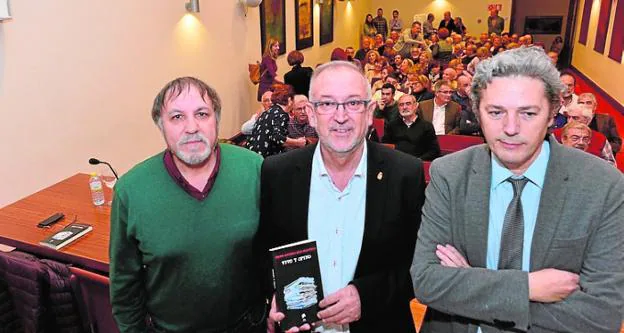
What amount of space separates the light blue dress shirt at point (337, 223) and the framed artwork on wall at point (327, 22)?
33.5 feet

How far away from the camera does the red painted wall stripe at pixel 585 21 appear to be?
43.9 ft

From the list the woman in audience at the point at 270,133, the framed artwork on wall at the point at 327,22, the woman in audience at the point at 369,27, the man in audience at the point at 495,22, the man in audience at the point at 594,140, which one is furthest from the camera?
the woman in audience at the point at 369,27

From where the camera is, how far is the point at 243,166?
1903mm

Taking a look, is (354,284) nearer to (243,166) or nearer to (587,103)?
(243,166)

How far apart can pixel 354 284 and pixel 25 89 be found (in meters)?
3.64

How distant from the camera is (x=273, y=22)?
862 centimetres

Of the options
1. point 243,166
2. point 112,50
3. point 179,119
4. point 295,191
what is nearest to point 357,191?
point 295,191

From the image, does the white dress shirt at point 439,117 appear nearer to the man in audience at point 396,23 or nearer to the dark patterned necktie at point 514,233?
the dark patterned necktie at point 514,233

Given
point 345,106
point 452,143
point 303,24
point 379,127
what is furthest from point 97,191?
point 303,24

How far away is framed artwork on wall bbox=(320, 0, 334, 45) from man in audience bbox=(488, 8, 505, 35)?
5309mm

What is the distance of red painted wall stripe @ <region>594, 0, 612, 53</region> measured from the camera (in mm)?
11195

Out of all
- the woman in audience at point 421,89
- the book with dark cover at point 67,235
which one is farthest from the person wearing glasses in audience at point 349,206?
the woman in audience at point 421,89

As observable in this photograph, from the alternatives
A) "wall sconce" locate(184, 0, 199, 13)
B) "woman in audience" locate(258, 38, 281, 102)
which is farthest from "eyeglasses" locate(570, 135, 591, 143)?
"woman in audience" locate(258, 38, 281, 102)

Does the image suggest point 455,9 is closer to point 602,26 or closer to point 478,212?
point 602,26
